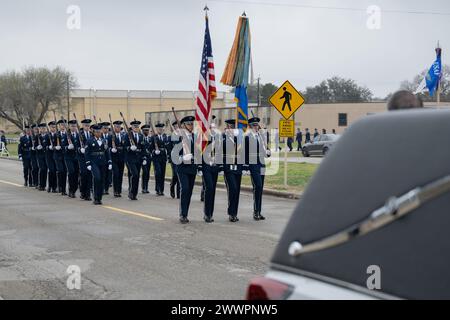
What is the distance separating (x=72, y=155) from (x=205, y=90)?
623 cm

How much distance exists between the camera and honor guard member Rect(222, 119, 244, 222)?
1276 cm

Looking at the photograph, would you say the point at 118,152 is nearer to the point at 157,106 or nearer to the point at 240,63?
the point at 240,63

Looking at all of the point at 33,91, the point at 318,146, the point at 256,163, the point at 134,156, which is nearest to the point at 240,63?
the point at 256,163

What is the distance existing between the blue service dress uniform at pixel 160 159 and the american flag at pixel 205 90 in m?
5.22

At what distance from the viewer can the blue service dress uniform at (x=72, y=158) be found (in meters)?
18.3

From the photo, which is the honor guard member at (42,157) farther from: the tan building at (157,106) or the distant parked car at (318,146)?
the tan building at (157,106)

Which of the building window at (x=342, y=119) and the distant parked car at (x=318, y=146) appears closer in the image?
the distant parked car at (x=318, y=146)

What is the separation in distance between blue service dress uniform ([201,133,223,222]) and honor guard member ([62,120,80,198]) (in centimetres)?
631

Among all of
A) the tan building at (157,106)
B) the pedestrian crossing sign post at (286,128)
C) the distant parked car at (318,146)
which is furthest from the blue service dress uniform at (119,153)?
the tan building at (157,106)

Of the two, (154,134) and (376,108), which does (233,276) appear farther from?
(376,108)

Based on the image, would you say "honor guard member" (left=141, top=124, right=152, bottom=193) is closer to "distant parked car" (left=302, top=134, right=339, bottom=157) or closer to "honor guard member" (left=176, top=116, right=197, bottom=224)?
"honor guard member" (left=176, top=116, right=197, bottom=224)

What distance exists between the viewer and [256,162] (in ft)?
42.6

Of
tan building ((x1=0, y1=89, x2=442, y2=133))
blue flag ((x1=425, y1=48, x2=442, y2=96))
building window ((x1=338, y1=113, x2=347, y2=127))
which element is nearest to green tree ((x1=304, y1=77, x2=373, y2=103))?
tan building ((x1=0, y1=89, x2=442, y2=133))

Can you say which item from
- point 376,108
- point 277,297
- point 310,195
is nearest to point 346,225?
point 310,195
